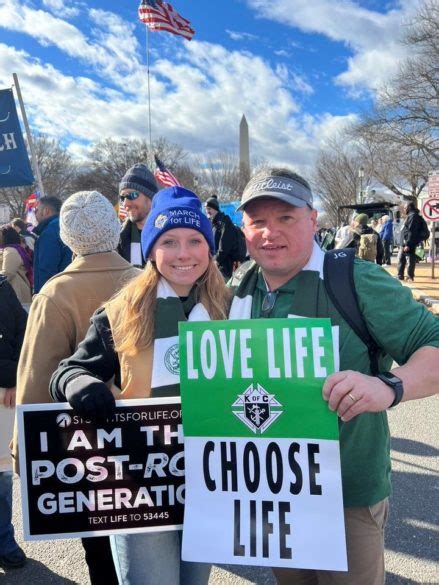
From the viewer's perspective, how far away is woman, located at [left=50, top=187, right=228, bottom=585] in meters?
1.74

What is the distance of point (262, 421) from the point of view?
156 centimetres

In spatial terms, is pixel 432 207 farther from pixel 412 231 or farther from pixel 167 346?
pixel 167 346

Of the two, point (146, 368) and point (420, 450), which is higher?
point (146, 368)

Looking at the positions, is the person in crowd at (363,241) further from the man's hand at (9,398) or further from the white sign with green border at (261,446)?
the white sign with green border at (261,446)

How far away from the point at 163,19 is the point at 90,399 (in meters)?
18.2

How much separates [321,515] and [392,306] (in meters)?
0.73

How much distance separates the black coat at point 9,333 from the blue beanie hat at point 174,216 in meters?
1.29

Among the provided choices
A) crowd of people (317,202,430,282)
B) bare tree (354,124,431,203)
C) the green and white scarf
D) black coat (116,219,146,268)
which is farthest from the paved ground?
bare tree (354,124,431,203)

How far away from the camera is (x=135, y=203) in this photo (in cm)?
465

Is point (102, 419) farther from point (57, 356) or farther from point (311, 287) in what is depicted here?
point (311, 287)

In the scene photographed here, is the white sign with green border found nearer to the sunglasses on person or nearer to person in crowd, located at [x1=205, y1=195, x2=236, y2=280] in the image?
the sunglasses on person

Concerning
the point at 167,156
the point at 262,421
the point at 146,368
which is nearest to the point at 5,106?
A: the point at 146,368

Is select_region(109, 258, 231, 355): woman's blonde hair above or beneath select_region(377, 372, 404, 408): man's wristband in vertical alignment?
above

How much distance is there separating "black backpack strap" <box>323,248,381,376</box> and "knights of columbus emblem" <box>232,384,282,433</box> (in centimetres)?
38
